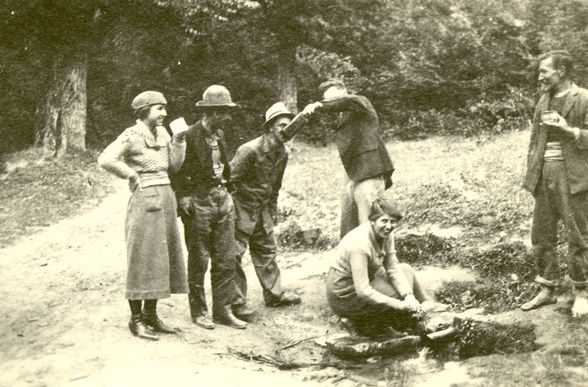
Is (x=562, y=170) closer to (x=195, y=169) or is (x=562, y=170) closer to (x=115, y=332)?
(x=195, y=169)

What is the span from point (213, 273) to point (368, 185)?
5.28 ft

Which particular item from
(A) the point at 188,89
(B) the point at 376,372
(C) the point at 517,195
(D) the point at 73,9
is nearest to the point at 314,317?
(B) the point at 376,372

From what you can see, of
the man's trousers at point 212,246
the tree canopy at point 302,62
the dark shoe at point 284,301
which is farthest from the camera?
the tree canopy at point 302,62

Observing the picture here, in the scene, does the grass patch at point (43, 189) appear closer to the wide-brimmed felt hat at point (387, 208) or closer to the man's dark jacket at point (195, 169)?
the man's dark jacket at point (195, 169)

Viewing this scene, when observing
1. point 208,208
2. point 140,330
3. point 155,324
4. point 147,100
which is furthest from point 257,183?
point 140,330

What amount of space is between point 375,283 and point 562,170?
66.2 inches

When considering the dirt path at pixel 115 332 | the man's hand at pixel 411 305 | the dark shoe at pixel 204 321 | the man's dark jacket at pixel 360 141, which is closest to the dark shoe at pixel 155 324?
the dirt path at pixel 115 332

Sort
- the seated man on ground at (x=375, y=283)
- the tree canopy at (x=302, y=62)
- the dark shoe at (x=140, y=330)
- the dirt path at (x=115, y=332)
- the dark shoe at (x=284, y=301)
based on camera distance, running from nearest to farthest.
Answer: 1. the dirt path at (x=115, y=332)
2. the seated man on ground at (x=375, y=283)
3. the dark shoe at (x=140, y=330)
4. the dark shoe at (x=284, y=301)
5. the tree canopy at (x=302, y=62)

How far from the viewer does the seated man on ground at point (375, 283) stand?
5.43m

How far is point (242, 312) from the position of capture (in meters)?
6.64

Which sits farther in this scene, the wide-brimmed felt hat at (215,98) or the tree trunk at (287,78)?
the tree trunk at (287,78)

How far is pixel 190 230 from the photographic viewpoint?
620cm

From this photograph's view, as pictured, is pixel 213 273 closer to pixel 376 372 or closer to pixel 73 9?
pixel 376 372

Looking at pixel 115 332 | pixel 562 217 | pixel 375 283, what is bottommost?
pixel 115 332
